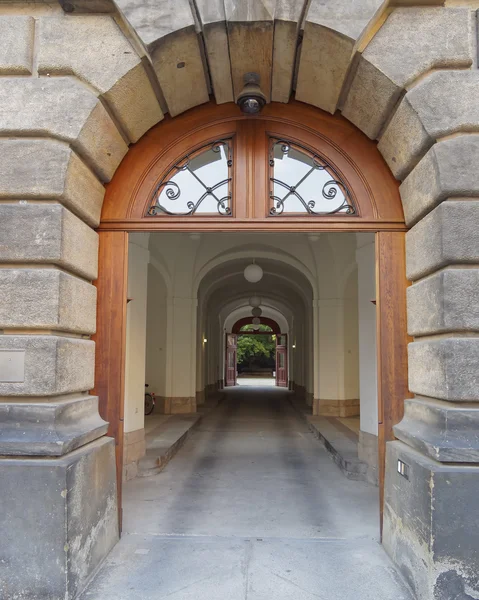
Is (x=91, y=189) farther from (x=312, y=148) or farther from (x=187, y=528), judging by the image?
(x=187, y=528)

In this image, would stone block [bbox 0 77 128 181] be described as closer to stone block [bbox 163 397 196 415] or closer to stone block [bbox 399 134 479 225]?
stone block [bbox 399 134 479 225]

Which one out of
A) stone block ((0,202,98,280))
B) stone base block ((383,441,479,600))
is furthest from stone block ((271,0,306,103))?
stone base block ((383,441,479,600))

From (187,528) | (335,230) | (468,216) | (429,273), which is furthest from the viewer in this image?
(187,528)

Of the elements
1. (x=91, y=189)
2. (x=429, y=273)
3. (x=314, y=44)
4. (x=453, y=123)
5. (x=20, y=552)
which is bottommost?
(x=20, y=552)

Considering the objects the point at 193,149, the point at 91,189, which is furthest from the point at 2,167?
the point at 193,149

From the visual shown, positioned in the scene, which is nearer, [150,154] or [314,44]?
[314,44]

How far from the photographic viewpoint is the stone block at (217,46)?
3818 mm

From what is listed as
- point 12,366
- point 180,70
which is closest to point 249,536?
point 12,366

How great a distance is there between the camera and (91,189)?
13.5ft

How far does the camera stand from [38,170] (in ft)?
12.0

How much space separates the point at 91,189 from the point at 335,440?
6.87 metres

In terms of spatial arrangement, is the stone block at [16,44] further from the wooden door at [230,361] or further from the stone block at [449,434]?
the wooden door at [230,361]

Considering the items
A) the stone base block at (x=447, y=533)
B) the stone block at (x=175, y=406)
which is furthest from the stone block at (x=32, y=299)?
the stone block at (x=175, y=406)

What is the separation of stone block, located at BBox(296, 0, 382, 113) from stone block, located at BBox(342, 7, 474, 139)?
6.4 inches
